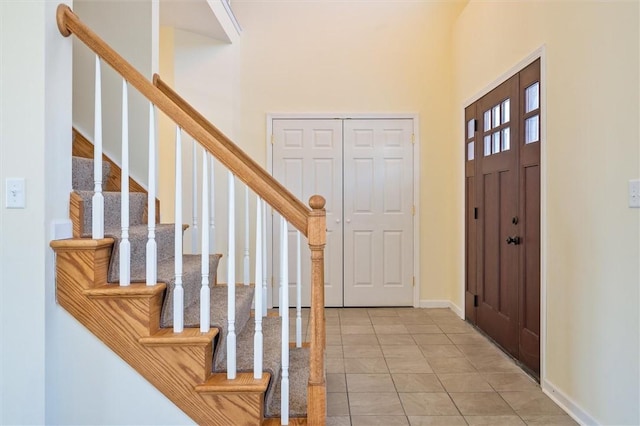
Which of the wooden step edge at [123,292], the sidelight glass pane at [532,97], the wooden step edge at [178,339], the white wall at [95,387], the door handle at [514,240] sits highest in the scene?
the sidelight glass pane at [532,97]

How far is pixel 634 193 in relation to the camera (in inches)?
76.9

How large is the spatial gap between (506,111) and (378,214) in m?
1.85

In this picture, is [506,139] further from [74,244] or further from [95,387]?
[95,387]

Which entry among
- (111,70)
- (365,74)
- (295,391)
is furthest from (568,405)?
(365,74)

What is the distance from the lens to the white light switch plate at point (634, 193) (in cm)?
193

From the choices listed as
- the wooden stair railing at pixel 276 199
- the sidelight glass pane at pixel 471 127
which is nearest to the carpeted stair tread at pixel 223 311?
the wooden stair railing at pixel 276 199

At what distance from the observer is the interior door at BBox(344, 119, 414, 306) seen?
4820 mm

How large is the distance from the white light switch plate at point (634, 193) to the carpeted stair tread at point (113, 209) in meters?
2.48

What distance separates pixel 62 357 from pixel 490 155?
10.9ft

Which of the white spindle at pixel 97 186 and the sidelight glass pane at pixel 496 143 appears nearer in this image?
the white spindle at pixel 97 186

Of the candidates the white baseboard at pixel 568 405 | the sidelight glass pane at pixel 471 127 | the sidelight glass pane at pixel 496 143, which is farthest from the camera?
the sidelight glass pane at pixel 471 127

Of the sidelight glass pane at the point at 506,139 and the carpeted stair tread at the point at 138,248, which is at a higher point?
the sidelight glass pane at the point at 506,139

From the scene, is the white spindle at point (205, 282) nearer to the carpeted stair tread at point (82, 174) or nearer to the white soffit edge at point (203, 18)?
the carpeted stair tread at point (82, 174)

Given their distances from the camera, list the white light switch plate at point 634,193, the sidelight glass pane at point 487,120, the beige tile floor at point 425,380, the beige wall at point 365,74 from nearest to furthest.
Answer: the white light switch plate at point 634,193 → the beige tile floor at point 425,380 → the sidelight glass pane at point 487,120 → the beige wall at point 365,74
